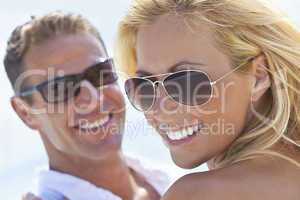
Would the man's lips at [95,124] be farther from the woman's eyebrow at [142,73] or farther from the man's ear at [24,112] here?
the woman's eyebrow at [142,73]

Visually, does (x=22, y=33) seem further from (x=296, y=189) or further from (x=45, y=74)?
(x=296, y=189)

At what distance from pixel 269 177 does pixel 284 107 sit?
22cm

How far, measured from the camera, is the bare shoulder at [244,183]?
1202mm

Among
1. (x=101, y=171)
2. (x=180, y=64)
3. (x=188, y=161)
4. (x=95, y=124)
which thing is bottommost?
(x=101, y=171)

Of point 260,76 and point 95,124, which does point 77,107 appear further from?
point 260,76

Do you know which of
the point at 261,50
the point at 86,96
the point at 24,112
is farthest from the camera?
the point at 24,112

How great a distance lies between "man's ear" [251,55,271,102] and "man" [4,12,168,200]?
41.7 inches

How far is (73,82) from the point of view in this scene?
2.33 m

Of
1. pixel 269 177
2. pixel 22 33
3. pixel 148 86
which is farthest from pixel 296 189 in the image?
pixel 22 33

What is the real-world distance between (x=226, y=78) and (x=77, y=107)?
1.10 meters

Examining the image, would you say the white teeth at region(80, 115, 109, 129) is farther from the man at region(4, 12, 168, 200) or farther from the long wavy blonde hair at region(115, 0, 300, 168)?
the long wavy blonde hair at region(115, 0, 300, 168)

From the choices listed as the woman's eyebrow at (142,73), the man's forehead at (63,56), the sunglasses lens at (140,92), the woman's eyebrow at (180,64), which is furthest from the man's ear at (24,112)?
the woman's eyebrow at (180,64)

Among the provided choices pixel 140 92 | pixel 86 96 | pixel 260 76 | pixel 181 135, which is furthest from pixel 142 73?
pixel 86 96

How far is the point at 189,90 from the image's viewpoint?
55.4 inches
